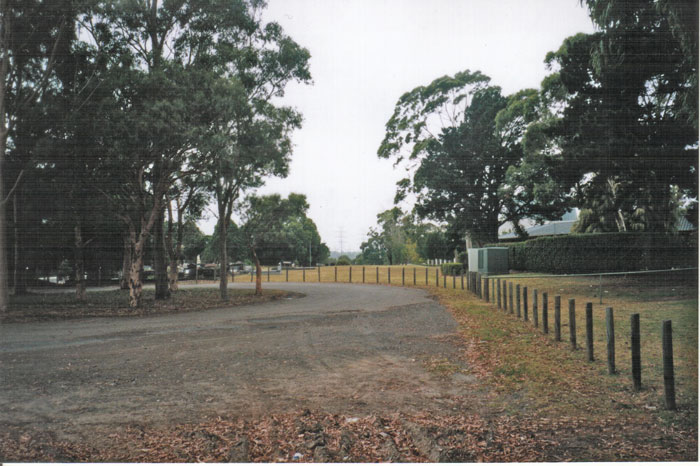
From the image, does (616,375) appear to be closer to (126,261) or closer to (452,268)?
(126,261)

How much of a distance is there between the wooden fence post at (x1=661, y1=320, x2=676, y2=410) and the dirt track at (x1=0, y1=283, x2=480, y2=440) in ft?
5.00

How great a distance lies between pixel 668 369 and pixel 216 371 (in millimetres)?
4600

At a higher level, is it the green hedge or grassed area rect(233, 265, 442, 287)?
the green hedge

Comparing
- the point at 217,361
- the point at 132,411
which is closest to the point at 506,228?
the point at 217,361

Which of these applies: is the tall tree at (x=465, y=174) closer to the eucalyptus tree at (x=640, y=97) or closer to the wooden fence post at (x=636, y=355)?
the eucalyptus tree at (x=640, y=97)

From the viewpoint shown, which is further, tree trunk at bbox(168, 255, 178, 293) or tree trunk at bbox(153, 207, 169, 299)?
tree trunk at bbox(168, 255, 178, 293)

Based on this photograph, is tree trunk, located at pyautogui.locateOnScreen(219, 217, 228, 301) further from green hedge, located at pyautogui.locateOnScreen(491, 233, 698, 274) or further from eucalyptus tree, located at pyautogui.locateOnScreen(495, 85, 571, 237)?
green hedge, located at pyautogui.locateOnScreen(491, 233, 698, 274)

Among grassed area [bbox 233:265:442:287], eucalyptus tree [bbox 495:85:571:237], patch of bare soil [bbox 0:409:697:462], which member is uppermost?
eucalyptus tree [bbox 495:85:571:237]

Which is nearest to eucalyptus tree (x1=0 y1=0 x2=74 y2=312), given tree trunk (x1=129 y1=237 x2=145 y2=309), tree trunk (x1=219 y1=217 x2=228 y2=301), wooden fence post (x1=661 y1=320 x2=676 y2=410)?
tree trunk (x1=129 y1=237 x2=145 y2=309)

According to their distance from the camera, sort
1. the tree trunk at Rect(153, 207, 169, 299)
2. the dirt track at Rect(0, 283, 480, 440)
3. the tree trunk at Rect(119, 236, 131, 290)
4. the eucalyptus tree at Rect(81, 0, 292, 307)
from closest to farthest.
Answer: the dirt track at Rect(0, 283, 480, 440)
the eucalyptus tree at Rect(81, 0, 292, 307)
the tree trunk at Rect(153, 207, 169, 299)
the tree trunk at Rect(119, 236, 131, 290)

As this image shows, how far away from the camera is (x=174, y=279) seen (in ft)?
61.9

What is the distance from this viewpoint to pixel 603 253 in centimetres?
1184

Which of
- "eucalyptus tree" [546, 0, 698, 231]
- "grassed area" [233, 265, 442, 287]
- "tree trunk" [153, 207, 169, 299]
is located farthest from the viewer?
"grassed area" [233, 265, 442, 287]

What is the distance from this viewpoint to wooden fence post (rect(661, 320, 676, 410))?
3.29m
